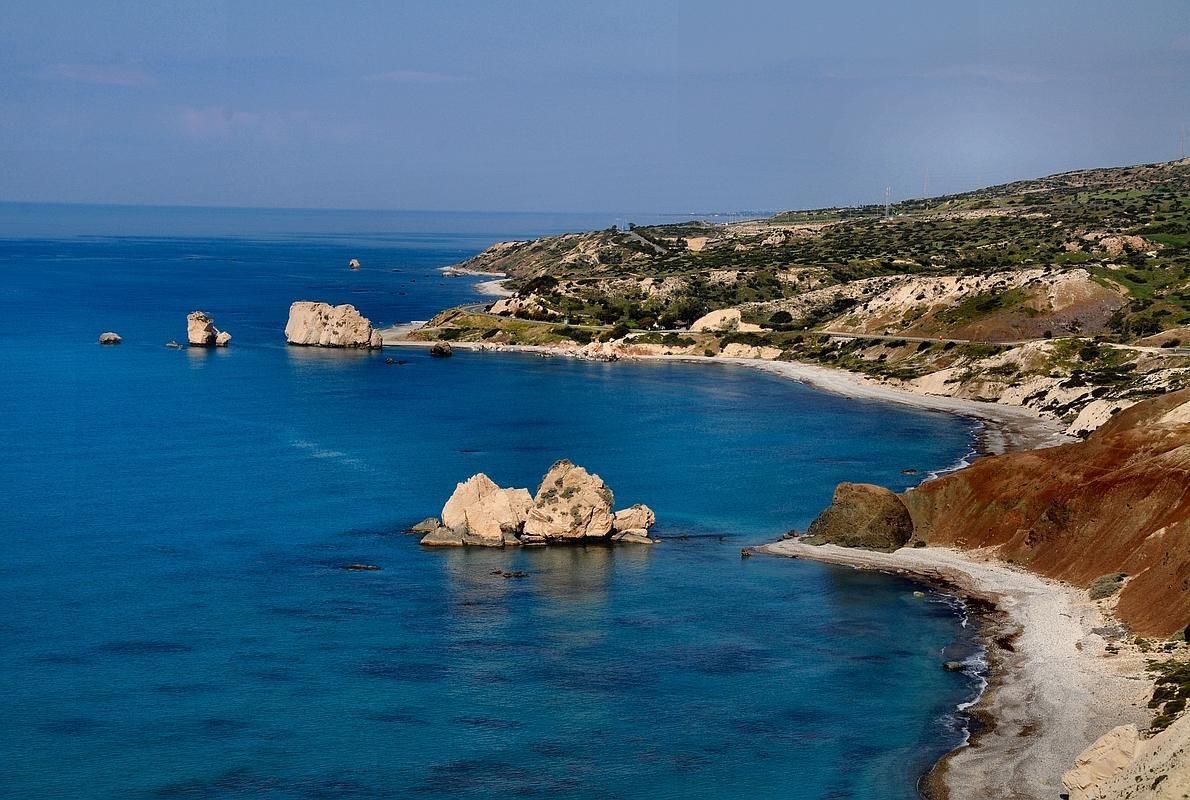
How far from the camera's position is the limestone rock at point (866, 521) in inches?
2817

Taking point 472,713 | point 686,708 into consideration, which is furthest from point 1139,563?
point 472,713

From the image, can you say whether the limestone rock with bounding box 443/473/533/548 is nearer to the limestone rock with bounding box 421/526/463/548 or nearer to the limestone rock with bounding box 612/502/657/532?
the limestone rock with bounding box 421/526/463/548

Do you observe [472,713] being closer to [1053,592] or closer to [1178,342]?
[1053,592]

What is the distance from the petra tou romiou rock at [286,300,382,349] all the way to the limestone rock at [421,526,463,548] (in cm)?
10511

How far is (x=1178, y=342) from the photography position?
123 m

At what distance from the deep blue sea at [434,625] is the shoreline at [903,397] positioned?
3.96 m

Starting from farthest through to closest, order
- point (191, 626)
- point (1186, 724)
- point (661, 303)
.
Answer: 1. point (661, 303)
2. point (191, 626)
3. point (1186, 724)

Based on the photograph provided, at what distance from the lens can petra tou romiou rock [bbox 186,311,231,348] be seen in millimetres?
171625

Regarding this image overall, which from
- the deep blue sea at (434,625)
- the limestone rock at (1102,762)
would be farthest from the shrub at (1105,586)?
the limestone rock at (1102,762)

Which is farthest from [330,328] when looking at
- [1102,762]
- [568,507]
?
[1102,762]

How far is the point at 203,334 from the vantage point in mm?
171625

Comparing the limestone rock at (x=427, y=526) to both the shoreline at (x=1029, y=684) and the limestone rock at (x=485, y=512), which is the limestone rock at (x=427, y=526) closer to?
the limestone rock at (x=485, y=512)

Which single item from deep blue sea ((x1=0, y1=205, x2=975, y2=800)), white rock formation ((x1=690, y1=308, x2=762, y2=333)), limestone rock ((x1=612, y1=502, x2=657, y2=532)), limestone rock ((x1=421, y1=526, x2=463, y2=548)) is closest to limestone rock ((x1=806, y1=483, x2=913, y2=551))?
deep blue sea ((x1=0, y1=205, x2=975, y2=800))

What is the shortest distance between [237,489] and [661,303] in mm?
112318
